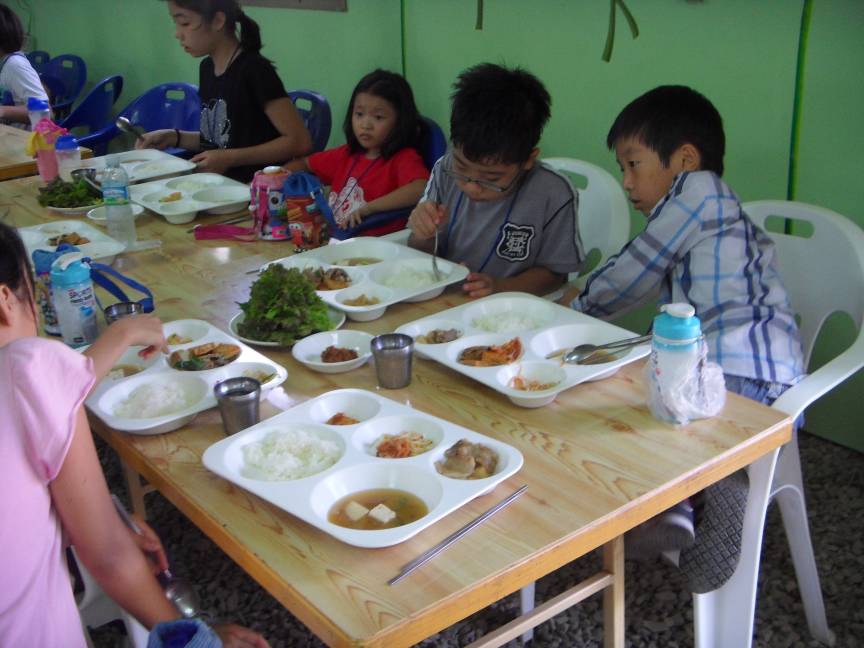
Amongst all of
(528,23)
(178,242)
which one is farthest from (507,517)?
(528,23)

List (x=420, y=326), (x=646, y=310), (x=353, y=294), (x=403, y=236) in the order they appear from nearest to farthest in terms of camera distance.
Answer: (x=420, y=326), (x=353, y=294), (x=403, y=236), (x=646, y=310)

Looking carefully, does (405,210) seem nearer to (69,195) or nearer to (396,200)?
(396,200)

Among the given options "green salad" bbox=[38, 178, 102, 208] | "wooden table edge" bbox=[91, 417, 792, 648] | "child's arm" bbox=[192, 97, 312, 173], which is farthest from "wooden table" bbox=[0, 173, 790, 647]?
"child's arm" bbox=[192, 97, 312, 173]

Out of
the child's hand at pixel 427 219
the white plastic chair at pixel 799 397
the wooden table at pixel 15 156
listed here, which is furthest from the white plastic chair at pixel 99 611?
the wooden table at pixel 15 156

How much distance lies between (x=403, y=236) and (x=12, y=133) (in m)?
2.65

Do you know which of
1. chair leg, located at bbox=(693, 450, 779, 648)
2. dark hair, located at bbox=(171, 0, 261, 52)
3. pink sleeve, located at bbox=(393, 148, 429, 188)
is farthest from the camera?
dark hair, located at bbox=(171, 0, 261, 52)

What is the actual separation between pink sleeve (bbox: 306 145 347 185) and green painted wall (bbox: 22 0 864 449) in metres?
0.73

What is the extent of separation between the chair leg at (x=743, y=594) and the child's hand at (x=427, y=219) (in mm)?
990

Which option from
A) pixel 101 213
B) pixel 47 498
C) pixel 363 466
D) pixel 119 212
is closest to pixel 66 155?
pixel 101 213

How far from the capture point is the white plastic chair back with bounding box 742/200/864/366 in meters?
1.79

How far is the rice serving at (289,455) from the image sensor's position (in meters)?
1.23

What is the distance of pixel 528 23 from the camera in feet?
10.2

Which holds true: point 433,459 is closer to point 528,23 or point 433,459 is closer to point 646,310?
point 646,310

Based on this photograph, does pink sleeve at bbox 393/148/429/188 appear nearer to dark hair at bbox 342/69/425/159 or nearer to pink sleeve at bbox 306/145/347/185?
dark hair at bbox 342/69/425/159
